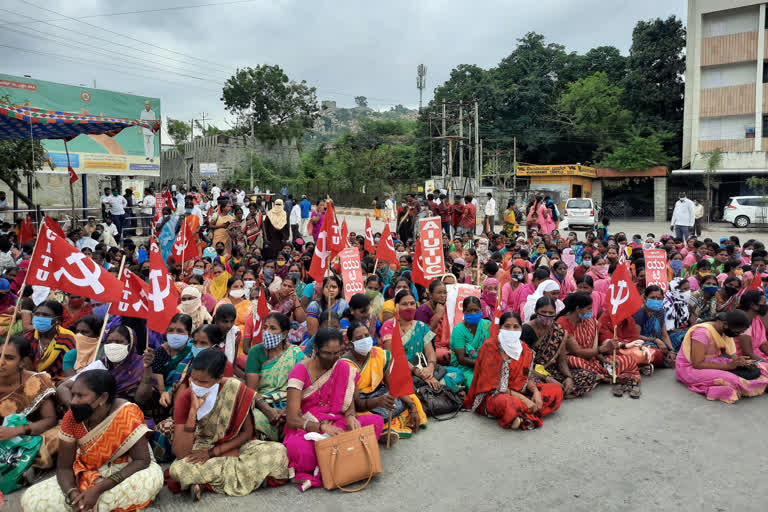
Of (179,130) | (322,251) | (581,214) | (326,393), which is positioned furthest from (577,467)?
(179,130)

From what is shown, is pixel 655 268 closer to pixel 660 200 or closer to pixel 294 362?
pixel 294 362

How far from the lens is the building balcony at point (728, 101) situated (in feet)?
109

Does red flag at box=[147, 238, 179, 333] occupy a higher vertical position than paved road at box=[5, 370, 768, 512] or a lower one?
higher

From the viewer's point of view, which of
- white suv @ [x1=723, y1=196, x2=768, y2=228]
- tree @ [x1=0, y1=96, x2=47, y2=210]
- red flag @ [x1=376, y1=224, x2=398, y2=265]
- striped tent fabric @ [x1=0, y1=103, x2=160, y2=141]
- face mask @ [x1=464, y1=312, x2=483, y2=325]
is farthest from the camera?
white suv @ [x1=723, y1=196, x2=768, y2=228]

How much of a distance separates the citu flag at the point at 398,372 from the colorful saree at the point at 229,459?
1057 millimetres

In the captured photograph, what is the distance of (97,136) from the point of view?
73.0 ft

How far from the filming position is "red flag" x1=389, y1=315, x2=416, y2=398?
14.9 ft

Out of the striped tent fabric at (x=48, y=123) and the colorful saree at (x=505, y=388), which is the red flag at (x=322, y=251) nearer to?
the colorful saree at (x=505, y=388)

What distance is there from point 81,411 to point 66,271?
1.84 metres

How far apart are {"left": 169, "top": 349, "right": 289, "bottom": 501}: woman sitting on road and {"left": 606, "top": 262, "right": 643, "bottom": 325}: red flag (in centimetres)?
386

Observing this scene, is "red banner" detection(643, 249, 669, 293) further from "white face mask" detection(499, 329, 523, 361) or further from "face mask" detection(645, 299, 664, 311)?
"white face mask" detection(499, 329, 523, 361)

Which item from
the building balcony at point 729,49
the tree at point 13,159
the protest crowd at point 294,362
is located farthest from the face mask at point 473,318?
the building balcony at point 729,49

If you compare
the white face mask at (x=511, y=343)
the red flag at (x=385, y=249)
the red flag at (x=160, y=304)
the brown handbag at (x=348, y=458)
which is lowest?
the brown handbag at (x=348, y=458)

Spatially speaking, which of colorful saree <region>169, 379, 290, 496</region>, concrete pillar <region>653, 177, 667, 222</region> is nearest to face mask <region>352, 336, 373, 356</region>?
colorful saree <region>169, 379, 290, 496</region>
